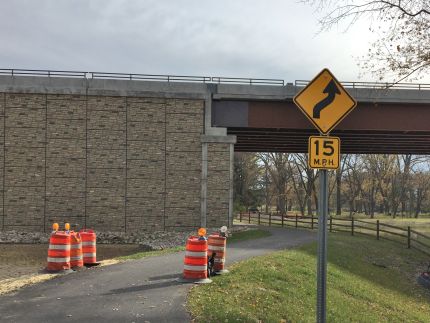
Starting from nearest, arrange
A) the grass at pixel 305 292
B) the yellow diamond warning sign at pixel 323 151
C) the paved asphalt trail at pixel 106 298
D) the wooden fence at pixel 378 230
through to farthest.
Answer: the yellow diamond warning sign at pixel 323 151 < the paved asphalt trail at pixel 106 298 < the grass at pixel 305 292 < the wooden fence at pixel 378 230

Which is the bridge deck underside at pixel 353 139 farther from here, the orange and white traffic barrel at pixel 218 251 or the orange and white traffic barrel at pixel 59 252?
the orange and white traffic barrel at pixel 59 252

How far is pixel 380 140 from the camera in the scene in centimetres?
3300

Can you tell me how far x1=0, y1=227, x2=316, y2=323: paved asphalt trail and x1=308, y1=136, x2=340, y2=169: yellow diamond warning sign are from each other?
3.49 metres

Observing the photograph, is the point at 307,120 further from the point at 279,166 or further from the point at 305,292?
the point at 279,166

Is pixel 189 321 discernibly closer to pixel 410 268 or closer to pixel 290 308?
pixel 290 308

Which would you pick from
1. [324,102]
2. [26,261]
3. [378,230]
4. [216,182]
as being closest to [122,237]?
[216,182]

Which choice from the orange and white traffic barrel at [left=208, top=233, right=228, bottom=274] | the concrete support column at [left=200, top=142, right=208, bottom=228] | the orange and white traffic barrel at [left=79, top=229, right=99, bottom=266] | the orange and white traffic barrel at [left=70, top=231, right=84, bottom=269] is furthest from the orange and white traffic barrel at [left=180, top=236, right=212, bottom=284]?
the concrete support column at [left=200, top=142, right=208, bottom=228]

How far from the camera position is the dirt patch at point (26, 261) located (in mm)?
10570

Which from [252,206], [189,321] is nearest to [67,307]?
[189,321]

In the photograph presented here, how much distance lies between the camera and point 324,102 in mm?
5938

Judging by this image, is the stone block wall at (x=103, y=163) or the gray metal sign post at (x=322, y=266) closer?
the gray metal sign post at (x=322, y=266)

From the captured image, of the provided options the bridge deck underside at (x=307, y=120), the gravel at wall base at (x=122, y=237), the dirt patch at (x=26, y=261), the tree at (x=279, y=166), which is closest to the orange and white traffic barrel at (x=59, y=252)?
the dirt patch at (x=26, y=261)

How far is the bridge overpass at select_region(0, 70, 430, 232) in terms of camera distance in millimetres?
23344

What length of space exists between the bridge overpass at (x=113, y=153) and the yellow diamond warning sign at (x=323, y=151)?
18.5 meters
